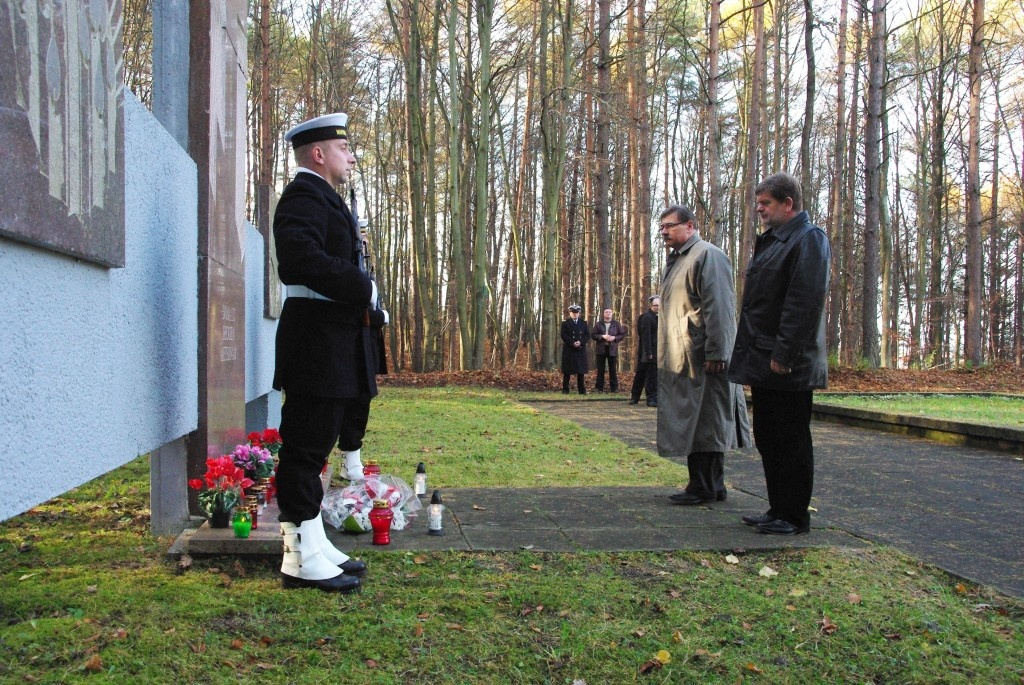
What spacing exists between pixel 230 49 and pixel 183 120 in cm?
87

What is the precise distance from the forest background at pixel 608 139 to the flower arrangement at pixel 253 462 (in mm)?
13400

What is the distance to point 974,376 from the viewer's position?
850 inches

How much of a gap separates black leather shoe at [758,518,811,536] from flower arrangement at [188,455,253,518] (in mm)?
2878

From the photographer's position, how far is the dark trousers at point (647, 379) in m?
16.5

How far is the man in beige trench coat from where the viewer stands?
5.91 meters

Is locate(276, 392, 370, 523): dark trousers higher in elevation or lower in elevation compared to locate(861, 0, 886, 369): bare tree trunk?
lower

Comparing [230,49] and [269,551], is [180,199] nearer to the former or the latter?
[230,49]

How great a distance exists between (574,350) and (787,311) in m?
14.3

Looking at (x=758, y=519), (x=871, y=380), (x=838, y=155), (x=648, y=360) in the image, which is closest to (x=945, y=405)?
(x=648, y=360)

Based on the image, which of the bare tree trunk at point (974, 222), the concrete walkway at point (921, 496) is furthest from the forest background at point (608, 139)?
the concrete walkway at point (921, 496)

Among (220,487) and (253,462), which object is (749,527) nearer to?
(253,462)

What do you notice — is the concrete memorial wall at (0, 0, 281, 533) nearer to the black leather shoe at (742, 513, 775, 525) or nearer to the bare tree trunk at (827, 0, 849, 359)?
the black leather shoe at (742, 513, 775, 525)

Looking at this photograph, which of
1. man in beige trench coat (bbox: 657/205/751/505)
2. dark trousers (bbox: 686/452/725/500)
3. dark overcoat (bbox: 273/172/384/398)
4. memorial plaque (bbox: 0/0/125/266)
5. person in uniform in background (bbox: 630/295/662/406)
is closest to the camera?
memorial plaque (bbox: 0/0/125/266)

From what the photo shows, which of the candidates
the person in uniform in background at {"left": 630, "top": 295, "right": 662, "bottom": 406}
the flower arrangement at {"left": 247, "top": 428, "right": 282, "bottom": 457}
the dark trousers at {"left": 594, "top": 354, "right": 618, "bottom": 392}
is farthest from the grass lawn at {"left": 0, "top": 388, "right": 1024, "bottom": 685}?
the dark trousers at {"left": 594, "top": 354, "right": 618, "bottom": 392}
